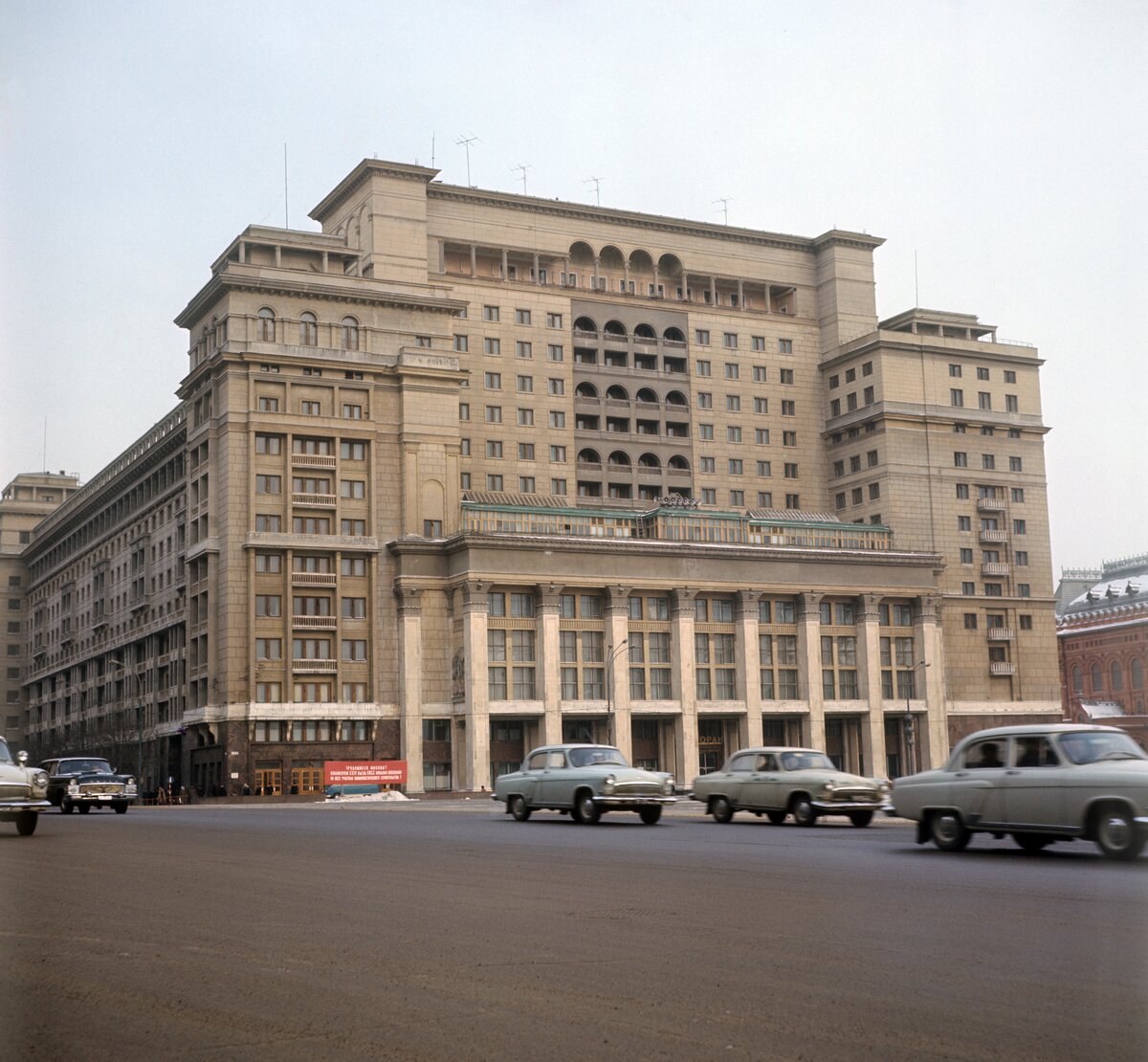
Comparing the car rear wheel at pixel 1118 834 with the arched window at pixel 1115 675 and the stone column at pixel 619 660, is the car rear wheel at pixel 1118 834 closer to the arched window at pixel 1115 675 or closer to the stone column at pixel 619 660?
the arched window at pixel 1115 675

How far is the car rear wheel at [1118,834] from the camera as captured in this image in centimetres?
1941

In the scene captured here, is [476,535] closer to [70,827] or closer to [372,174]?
[372,174]

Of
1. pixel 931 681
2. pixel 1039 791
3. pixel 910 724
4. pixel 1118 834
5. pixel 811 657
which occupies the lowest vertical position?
pixel 1118 834

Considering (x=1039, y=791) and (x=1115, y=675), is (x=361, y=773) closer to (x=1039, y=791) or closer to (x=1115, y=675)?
(x=1115, y=675)

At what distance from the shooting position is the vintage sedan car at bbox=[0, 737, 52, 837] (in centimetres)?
2597

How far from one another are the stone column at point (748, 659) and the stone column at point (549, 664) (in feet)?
43.6

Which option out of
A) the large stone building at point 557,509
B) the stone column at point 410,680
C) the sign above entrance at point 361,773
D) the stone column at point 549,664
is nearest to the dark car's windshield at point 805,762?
the sign above entrance at point 361,773

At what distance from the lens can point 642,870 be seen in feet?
63.2

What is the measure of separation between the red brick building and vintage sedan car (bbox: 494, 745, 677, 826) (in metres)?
34.4

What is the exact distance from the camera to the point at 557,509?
317 feet

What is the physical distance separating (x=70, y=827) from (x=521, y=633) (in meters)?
61.0

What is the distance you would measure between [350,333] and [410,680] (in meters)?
23.8

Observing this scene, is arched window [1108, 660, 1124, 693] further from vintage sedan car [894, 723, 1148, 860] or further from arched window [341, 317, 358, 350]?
vintage sedan car [894, 723, 1148, 860]

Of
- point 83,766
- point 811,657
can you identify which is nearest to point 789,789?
point 83,766
